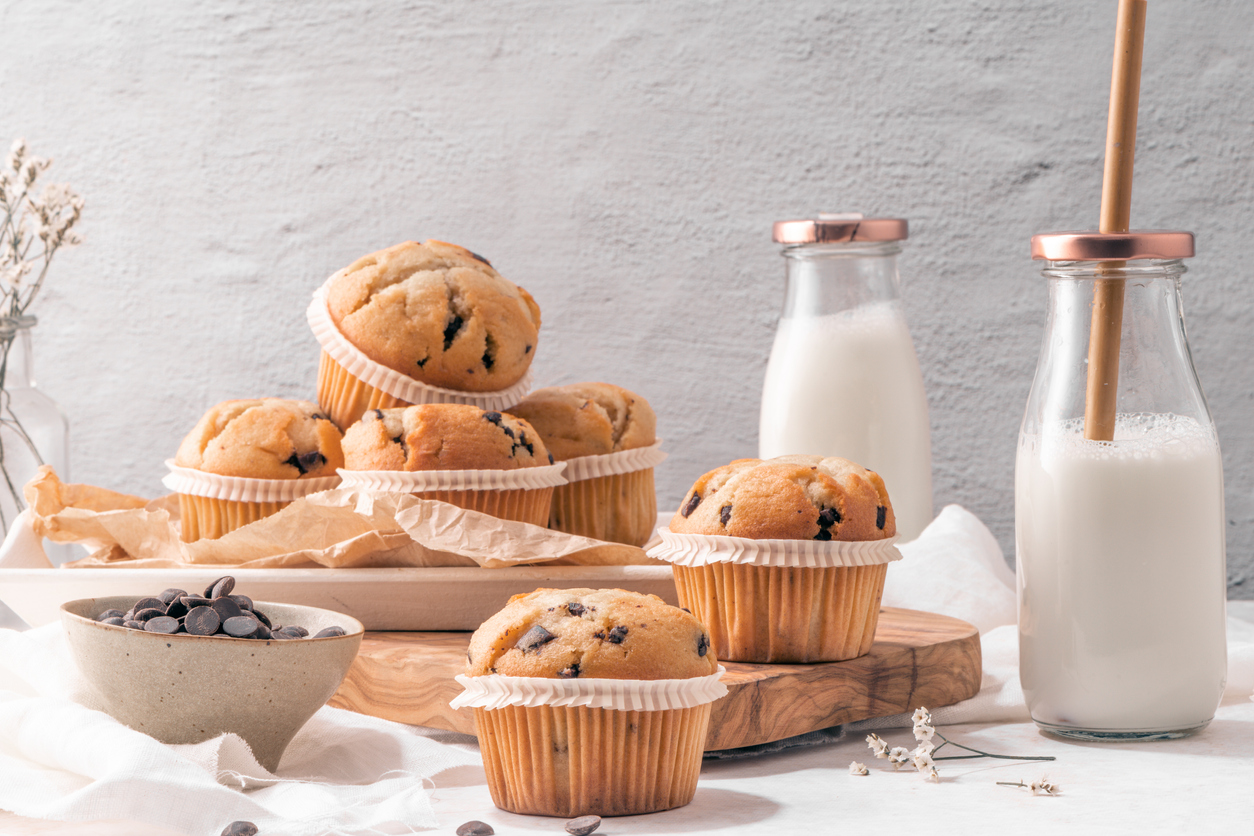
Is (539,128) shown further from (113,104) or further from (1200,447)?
(1200,447)

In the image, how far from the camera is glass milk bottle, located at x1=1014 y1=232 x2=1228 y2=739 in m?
1.08

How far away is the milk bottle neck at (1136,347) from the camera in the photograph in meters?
1.09

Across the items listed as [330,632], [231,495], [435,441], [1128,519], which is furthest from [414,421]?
[1128,519]

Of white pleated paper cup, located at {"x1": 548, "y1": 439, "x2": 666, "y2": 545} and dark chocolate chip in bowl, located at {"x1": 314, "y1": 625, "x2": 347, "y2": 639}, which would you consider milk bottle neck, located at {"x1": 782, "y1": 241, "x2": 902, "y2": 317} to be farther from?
dark chocolate chip in bowl, located at {"x1": 314, "y1": 625, "x2": 347, "y2": 639}

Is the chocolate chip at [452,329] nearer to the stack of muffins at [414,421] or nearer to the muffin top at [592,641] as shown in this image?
the stack of muffins at [414,421]

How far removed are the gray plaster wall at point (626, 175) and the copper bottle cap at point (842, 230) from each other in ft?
2.42

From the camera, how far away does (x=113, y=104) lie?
103 inches

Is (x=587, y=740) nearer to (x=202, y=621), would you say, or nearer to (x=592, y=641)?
(x=592, y=641)

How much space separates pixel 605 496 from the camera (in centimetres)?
163

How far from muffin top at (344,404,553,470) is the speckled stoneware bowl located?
369mm

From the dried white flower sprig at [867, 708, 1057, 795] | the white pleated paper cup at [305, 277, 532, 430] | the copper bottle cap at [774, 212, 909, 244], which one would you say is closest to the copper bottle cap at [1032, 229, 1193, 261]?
the dried white flower sprig at [867, 708, 1057, 795]

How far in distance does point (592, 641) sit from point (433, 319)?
2.13ft

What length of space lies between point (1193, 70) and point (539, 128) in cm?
125

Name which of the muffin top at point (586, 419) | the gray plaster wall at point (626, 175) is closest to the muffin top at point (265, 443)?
the muffin top at point (586, 419)
